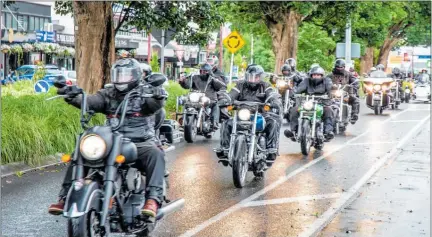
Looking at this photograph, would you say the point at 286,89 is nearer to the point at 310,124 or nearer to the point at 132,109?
the point at 310,124

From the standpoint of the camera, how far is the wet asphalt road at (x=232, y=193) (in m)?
8.69

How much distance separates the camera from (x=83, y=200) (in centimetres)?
646

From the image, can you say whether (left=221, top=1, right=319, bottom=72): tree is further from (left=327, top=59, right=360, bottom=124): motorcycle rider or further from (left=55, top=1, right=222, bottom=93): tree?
(left=327, top=59, right=360, bottom=124): motorcycle rider

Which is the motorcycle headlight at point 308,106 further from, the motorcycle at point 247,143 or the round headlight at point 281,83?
the round headlight at point 281,83

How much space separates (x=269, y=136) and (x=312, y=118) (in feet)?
13.5

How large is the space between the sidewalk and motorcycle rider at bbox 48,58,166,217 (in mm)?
2001

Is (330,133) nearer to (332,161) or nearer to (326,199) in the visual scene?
(332,161)

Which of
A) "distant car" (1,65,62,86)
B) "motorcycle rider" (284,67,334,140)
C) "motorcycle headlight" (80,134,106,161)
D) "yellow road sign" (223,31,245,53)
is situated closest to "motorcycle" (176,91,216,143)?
"motorcycle rider" (284,67,334,140)

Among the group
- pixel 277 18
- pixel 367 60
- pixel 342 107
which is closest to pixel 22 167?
pixel 342 107

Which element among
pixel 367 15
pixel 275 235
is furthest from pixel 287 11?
pixel 275 235

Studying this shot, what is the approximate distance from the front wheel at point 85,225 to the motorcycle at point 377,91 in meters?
23.5

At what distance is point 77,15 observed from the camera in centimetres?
1825

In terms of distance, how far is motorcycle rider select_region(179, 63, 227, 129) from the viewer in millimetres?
18562

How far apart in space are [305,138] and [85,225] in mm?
9539
